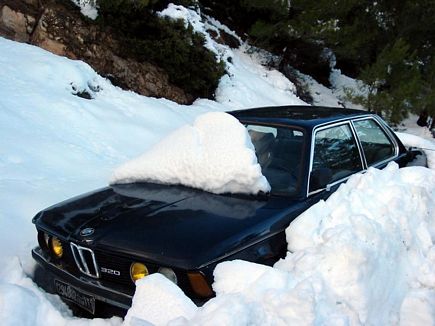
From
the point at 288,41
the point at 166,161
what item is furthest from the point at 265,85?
the point at 166,161

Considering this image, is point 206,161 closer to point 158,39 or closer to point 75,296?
point 75,296

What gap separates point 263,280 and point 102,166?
3852 mm

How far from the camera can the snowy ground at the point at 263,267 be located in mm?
2414

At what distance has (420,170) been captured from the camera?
4113 millimetres

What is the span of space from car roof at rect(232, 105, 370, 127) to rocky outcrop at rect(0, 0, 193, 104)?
565cm

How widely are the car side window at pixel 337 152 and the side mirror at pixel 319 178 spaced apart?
0.13 metres

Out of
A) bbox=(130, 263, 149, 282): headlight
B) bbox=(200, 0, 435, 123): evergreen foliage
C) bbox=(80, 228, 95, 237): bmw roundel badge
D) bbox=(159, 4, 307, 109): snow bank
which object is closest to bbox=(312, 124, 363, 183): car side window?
bbox=(130, 263, 149, 282): headlight

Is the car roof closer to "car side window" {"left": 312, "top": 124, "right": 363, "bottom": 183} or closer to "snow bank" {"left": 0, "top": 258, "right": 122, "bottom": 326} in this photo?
"car side window" {"left": 312, "top": 124, "right": 363, "bottom": 183}

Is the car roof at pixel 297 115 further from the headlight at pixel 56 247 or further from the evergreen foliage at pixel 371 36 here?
the evergreen foliage at pixel 371 36

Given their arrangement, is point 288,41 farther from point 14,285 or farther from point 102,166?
point 14,285

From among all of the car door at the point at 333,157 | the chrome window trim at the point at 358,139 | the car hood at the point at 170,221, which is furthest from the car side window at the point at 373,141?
the car hood at the point at 170,221

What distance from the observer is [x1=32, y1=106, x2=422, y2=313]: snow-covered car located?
8.53ft

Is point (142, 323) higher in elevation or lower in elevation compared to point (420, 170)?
lower

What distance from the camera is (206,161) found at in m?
3.47
